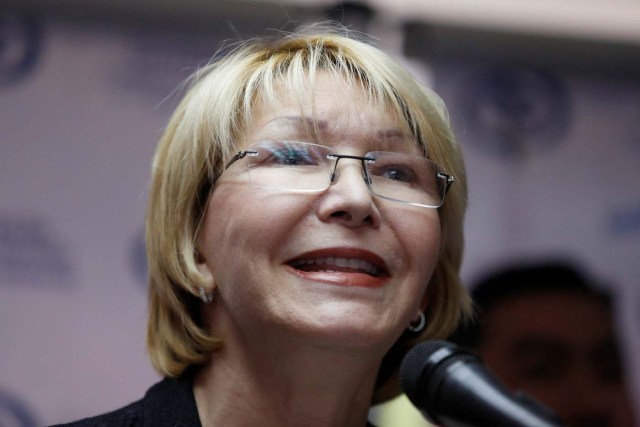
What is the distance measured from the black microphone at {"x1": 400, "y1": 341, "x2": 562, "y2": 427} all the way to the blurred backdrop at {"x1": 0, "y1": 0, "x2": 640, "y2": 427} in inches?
73.3

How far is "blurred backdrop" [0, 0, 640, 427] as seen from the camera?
3.19 metres

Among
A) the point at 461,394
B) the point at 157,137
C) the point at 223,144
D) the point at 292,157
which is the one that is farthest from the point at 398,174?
the point at 157,137

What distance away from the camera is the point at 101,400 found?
3160 mm

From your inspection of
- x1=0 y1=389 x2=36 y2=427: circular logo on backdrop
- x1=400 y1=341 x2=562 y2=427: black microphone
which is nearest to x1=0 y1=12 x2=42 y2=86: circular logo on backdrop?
x1=0 y1=389 x2=36 y2=427: circular logo on backdrop

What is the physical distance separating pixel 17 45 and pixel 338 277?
2207 mm

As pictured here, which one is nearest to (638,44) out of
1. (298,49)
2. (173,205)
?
(298,49)

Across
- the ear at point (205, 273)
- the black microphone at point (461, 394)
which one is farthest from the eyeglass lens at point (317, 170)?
the black microphone at point (461, 394)

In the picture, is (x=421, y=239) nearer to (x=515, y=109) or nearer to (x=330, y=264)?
(x=330, y=264)

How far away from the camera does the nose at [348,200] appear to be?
5.33 ft

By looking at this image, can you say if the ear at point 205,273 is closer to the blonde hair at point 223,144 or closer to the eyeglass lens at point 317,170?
the blonde hair at point 223,144

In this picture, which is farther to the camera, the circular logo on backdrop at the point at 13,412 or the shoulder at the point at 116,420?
the circular logo on backdrop at the point at 13,412

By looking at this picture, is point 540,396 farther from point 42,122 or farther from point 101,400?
point 42,122

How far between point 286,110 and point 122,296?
1750mm

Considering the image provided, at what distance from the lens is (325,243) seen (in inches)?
64.1
